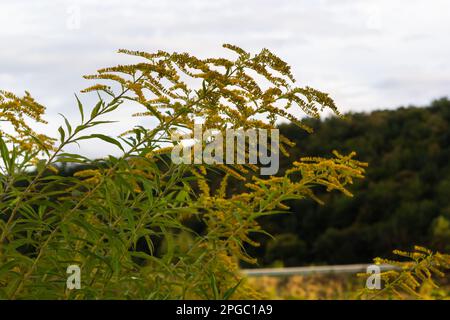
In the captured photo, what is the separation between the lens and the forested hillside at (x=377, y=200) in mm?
18250

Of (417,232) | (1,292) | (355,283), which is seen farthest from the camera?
(417,232)

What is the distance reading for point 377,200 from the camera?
20.0m

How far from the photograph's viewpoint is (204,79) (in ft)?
11.9

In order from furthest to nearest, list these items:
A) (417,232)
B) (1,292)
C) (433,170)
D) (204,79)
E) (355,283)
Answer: (433,170)
(417,232)
(355,283)
(1,292)
(204,79)

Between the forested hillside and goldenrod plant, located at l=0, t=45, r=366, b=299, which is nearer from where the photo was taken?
goldenrod plant, located at l=0, t=45, r=366, b=299

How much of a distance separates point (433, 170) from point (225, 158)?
1849cm

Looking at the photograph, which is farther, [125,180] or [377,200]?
[377,200]

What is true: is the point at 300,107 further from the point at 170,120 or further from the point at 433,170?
the point at 433,170

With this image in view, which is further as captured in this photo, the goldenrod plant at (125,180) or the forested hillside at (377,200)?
the forested hillside at (377,200)

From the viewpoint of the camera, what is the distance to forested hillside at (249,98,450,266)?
18.2 m

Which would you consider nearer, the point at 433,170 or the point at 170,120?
the point at 170,120
